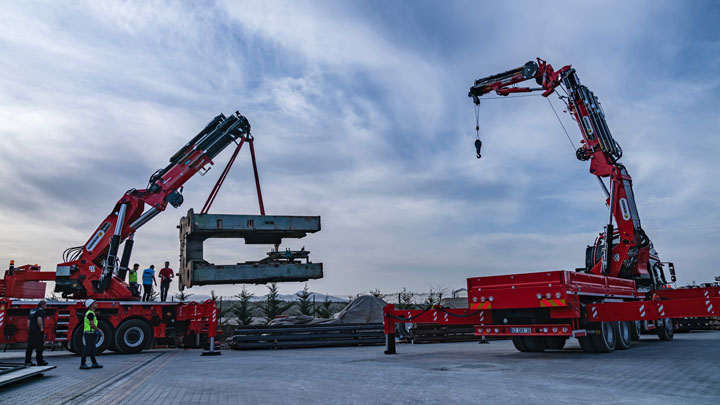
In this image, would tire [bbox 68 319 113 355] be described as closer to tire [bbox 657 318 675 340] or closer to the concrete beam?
the concrete beam

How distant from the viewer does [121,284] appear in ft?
52.7

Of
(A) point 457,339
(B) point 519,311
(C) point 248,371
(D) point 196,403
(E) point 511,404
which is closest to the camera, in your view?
(E) point 511,404

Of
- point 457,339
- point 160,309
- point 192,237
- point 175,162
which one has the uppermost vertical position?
point 175,162

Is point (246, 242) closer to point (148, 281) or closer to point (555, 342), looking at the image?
point (148, 281)

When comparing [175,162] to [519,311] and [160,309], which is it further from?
[519,311]

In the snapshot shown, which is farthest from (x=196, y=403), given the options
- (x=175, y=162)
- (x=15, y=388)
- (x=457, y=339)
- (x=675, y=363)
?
(x=457, y=339)

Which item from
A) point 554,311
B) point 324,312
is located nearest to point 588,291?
point 554,311

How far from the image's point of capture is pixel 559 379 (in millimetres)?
8125

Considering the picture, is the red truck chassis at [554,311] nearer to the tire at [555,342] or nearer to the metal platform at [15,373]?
the tire at [555,342]

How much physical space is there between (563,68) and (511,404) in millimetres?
13567

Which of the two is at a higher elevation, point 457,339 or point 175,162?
point 175,162

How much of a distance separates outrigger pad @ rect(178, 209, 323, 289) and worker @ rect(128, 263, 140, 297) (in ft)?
5.39

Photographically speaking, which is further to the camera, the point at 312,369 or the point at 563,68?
the point at 563,68

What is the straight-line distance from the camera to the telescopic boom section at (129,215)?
50.8 feet
